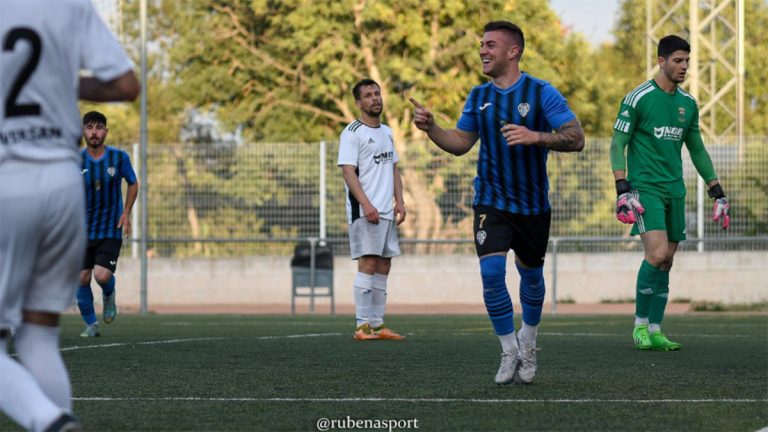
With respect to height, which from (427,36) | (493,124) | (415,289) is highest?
(427,36)

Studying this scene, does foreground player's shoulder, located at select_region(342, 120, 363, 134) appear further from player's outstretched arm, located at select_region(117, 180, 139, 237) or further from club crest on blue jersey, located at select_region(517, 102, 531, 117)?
club crest on blue jersey, located at select_region(517, 102, 531, 117)

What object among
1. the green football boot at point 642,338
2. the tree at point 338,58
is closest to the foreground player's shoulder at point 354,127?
the green football boot at point 642,338

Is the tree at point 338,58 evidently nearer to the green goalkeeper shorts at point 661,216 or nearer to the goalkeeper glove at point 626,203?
the green goalkeeper shorts at point 661,216

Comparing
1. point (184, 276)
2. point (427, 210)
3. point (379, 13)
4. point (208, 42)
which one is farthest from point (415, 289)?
point (208, 42)

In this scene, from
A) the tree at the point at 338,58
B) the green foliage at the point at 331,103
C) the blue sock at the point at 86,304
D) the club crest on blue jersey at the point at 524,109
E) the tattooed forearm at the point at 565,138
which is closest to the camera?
the tattooed forearm at the point at 565,138

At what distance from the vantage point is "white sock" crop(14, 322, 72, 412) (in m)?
4.55

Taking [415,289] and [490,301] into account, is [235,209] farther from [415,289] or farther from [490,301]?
[490,301]

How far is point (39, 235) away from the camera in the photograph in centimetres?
436

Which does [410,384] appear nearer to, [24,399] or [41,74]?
[24,399]

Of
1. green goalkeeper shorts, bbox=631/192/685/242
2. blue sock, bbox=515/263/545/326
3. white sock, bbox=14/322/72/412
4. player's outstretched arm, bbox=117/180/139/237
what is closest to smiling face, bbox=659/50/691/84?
green goalkeeper shorts, bbox=631/192/685/242

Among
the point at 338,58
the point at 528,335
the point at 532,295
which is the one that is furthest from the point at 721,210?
the point at 338,58

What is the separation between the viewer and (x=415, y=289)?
26.9 m

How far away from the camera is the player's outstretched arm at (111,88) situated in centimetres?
462

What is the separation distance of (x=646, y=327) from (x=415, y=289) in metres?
16.4
